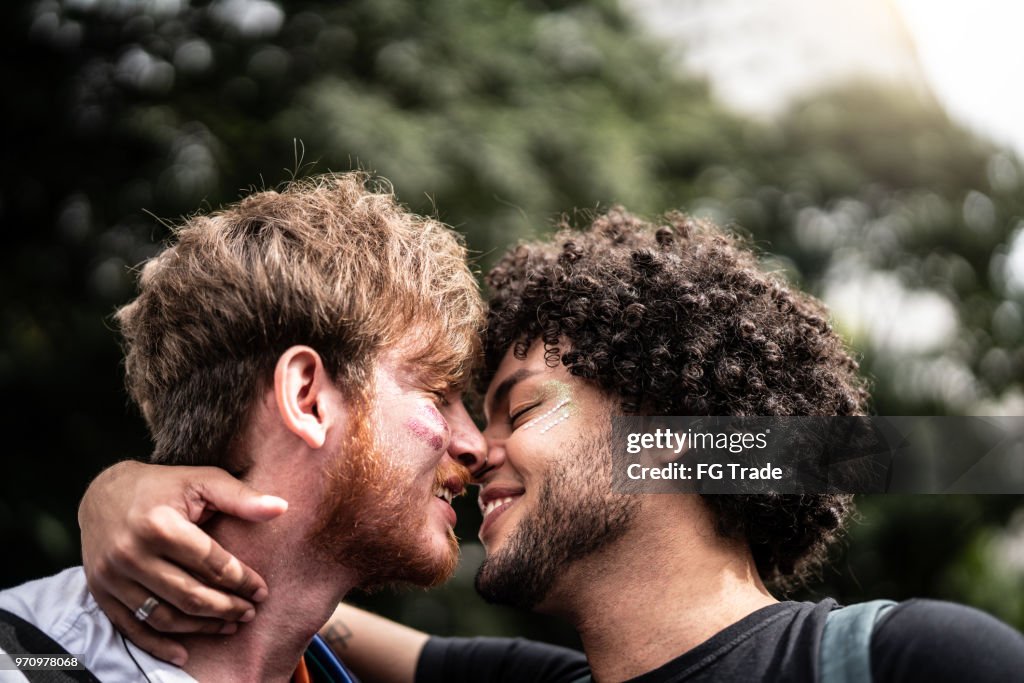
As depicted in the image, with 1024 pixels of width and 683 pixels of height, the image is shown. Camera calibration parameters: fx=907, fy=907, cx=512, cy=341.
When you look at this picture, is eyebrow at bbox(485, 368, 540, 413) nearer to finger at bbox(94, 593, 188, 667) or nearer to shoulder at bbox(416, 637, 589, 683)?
shoulder at bbox(416, 637, 589, 683)

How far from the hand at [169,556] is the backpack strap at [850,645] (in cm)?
156

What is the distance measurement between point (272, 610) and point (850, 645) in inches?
65.5

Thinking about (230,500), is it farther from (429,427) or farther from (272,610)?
(429,427)

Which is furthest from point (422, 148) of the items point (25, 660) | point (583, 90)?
point (25, 660)

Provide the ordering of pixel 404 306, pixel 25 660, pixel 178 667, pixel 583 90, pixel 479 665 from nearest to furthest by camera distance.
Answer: pixel 25 660
pixel 178 667
pixel 404 306
pixel 479 665
pixel 583 90

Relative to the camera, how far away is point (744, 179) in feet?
22.2

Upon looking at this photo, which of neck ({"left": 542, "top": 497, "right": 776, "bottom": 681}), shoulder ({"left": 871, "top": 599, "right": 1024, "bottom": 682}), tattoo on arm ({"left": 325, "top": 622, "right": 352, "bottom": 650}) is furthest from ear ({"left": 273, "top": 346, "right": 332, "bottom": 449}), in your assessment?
shoulder ({"left": 871, "top": 599, "right": 1024, "bottom": 682})

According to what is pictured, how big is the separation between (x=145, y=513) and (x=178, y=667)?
469 mm

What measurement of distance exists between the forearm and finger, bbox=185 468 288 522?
1202 millimetres

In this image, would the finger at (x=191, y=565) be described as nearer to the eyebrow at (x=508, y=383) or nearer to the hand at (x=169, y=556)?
the hand at (x=169, y=556)

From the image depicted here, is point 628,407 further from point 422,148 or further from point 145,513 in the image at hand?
point 422,148

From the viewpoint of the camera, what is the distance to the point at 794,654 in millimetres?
2506

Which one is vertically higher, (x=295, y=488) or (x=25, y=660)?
(x=295, y=488)

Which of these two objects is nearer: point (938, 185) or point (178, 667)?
point (178, 667)
